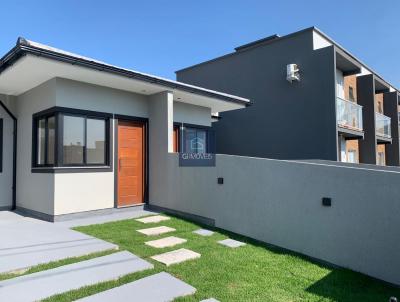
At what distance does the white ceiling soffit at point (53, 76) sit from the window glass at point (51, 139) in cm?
102

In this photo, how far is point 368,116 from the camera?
16.3 m

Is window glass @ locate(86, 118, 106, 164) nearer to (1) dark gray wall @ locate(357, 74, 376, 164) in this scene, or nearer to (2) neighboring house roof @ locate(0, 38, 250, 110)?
(2) neighboring house roof @ locate(0, 38, 250, 110)

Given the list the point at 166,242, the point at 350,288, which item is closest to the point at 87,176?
the point at 166,242

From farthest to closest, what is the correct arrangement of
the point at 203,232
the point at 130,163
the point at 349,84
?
the point at 349,84
the point at 130,163
the point at 203,232

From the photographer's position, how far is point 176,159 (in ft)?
25.9

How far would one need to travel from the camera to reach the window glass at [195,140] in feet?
33.7

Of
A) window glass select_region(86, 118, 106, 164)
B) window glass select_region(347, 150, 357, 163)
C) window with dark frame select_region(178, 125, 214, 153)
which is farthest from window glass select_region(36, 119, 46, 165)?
window glass select_region(347, 150, 357, 163)

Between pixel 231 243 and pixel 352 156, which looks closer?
pixel 231 243

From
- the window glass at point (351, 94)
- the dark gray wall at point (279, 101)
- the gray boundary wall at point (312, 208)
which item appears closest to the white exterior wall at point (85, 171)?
the gray boundary wall at point (312, 208)

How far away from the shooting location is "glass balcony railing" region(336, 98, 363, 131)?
12.4 metres

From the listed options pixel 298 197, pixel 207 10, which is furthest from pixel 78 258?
pixel 207 10

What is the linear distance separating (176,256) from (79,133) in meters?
4.44

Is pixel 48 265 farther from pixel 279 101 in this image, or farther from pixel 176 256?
pixel 279 101

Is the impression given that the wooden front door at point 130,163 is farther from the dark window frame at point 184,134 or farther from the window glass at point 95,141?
the dark window frame at point 184,134
